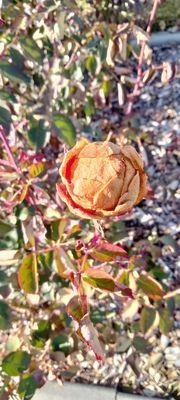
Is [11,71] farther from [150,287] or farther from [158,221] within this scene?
[158,221]

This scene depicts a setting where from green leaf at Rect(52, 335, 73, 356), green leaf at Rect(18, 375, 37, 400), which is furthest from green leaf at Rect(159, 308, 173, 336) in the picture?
green leaf at Rect(18, 375, 37, 400)

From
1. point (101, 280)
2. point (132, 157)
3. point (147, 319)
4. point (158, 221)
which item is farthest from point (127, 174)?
point (158, 221)

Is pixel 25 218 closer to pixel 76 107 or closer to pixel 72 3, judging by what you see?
pixel 72 3

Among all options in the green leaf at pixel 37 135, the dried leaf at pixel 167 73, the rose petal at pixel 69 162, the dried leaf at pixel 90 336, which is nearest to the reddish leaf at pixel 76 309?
the dried leaf at pixel 90 336

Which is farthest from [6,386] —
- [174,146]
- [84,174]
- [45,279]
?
[174,146]

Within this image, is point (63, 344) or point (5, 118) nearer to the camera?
point (5, 118)

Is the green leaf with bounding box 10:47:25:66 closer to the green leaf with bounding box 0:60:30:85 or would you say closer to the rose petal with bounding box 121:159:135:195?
the green leaf with bounding box 0:60:30:85
